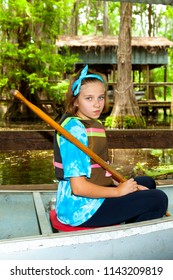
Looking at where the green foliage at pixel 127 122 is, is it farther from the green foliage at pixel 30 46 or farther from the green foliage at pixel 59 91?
the green foliage at pixel 30 46

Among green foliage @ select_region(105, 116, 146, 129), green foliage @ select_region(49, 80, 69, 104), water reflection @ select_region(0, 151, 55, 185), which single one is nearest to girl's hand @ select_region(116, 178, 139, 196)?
water reflection @ select_region(0, 151, 55, 185)

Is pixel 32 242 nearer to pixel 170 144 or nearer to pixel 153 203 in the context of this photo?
pixel 153 203

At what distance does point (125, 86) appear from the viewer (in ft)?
54.8

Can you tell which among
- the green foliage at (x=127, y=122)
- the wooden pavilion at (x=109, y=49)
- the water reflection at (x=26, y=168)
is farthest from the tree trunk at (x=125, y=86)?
the wooden pavilion at (x=109, y=49)

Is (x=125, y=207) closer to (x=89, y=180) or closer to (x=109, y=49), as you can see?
(x=89, y=180)

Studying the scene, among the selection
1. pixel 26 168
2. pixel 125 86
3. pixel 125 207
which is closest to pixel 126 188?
pixel 125 207

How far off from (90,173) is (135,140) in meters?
2.48

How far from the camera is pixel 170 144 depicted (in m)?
5.34

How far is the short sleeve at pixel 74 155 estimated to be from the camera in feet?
8.75

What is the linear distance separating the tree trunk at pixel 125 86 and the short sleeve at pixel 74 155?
44.9ft

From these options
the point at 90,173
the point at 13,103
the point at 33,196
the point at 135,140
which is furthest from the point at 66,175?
the point at 13,103

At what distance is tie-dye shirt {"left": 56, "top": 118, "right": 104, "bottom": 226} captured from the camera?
2.68 metres

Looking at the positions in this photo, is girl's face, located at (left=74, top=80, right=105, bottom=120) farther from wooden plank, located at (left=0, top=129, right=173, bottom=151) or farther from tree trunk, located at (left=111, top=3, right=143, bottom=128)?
tree trunk, located at (left=111, top=3, right=143, bottom=128)

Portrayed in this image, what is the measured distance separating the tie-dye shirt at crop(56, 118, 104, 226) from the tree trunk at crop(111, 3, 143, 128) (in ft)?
44.8
